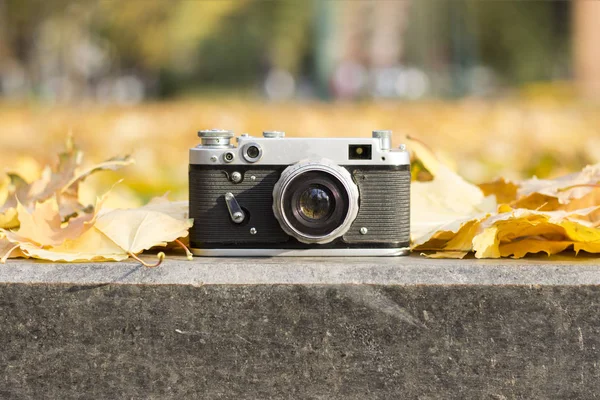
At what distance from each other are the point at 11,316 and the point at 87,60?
139 feet

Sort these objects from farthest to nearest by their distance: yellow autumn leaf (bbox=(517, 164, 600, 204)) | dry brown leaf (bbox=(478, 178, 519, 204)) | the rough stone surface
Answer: dry brown leaf (bbox=(478, 178, 519, 204)) < yellow autumn leaf (bbox=(517, 164, 600, 204)) < the rough stone surface

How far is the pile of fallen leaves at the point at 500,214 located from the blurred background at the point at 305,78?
1162 mm

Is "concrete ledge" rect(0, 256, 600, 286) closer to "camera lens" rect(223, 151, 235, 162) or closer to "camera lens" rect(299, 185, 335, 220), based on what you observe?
"camera lens" rect(299, 185, 335, 220)

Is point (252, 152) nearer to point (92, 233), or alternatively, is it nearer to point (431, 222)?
point (92, 233)

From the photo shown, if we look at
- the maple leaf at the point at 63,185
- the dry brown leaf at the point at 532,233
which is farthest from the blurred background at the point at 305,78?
the dry brown leaf at the point at 532,233

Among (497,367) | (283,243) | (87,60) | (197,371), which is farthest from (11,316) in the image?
(87,60)

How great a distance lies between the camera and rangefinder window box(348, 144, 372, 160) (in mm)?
1951

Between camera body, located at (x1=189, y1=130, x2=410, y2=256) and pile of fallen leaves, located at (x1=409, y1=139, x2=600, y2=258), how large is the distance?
0.43ft

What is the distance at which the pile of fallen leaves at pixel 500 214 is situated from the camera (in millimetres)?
1947

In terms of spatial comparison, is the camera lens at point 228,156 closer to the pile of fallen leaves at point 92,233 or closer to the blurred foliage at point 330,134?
the pile of fallen leaves at point 92,233

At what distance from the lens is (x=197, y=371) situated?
183cm

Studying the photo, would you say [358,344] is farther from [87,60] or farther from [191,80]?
[87,60]

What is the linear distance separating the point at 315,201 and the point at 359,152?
5.9 inches

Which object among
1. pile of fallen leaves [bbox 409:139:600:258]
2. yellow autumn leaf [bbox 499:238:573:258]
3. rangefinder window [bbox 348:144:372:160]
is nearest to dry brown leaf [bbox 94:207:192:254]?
rangefinder window [bbox 348:144:372:160]
